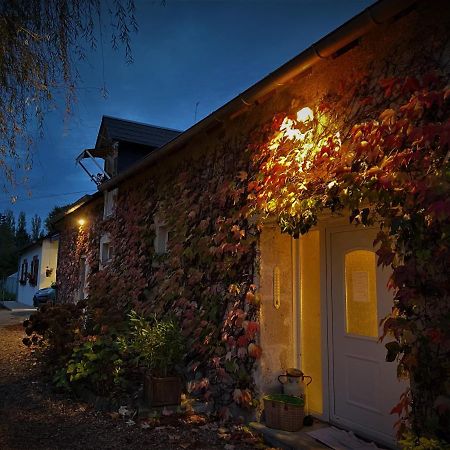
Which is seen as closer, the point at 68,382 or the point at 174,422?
the point at 174,422

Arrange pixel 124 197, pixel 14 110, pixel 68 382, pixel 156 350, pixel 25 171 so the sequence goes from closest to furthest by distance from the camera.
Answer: pixel 14 110
pixel 25 171
pixel 156 350
pixel 68 382
pixel 124 197

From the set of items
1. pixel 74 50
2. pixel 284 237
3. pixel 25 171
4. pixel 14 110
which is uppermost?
pixel 74 50

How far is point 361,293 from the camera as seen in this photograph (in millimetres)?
3977

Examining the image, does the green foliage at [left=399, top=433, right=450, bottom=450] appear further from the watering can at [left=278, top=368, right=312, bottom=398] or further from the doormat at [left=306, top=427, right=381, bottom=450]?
the watering can at [left=278, top=368, right=312, bottom=398]

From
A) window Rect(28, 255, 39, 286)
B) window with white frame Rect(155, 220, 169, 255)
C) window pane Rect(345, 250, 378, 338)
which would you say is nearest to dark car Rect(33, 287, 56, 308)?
window Rect(28, 255, 39, 286)

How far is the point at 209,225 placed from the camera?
5410 mm

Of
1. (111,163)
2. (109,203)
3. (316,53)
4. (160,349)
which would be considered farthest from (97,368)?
(111,163)

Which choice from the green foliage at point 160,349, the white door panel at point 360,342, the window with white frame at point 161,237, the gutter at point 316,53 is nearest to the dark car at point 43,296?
the window with white frame at point 161,237

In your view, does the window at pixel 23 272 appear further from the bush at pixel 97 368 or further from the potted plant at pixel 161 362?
the potted plant at pixel 161 362

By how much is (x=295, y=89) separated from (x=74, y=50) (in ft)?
7.83

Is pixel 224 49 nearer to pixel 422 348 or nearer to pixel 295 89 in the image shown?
pixel 295 89

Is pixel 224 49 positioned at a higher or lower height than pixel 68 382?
higher

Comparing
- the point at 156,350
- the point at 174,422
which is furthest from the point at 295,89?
the point at 174,422

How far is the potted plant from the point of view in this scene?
15.1ft
